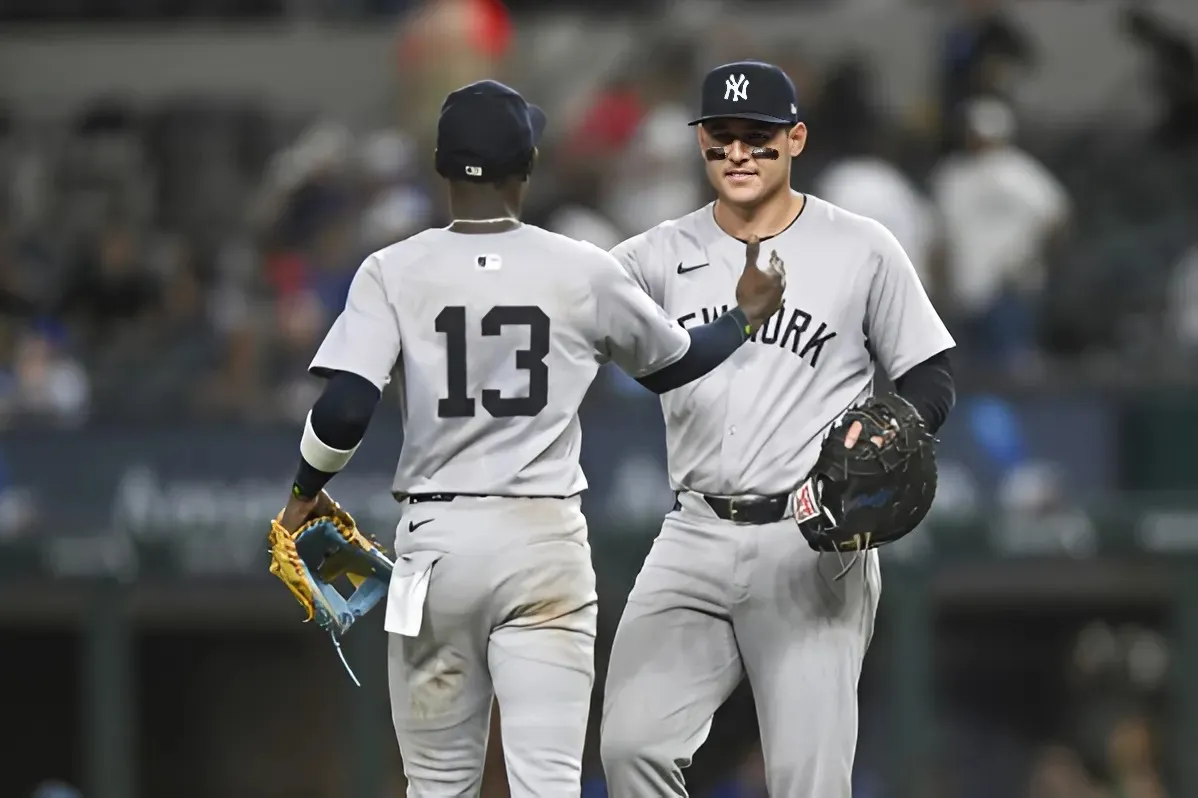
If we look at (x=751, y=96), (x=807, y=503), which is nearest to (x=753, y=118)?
(x=751, y=96)

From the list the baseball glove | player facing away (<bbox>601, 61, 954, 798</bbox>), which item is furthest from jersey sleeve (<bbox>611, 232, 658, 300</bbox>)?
the baseball glove

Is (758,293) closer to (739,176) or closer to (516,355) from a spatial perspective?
(739,176)

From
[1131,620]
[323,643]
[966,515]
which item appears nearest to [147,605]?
[323,643]

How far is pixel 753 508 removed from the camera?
184 inches

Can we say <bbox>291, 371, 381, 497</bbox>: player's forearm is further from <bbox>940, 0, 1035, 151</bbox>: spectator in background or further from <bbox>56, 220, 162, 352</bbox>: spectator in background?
<bbox>940, 0, 1035, 151</bbox>: spectator in background

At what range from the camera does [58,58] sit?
12.6 meters

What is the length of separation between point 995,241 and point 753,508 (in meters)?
5.10

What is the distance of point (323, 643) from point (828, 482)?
5.91m

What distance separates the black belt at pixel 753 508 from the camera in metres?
4.66

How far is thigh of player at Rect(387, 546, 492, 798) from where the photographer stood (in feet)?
14.4

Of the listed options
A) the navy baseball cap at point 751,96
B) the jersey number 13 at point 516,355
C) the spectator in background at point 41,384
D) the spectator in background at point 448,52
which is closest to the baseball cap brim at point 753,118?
the navy baseball cap at point 751,96

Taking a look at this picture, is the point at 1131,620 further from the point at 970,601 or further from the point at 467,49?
the point at 467,49

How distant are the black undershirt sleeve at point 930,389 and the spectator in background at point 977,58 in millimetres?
5646

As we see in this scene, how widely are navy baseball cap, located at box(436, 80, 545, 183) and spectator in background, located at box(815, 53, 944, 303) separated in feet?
14.3
